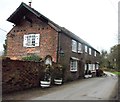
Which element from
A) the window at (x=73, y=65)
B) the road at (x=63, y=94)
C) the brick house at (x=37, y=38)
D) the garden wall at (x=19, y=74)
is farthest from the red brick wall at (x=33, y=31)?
the road at (x=63, y=94)

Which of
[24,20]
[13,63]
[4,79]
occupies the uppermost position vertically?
[24,20]

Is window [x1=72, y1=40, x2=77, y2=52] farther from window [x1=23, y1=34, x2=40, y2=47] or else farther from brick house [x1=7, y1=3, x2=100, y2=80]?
window [x1=23, y1=34, x2=40, y2=47]

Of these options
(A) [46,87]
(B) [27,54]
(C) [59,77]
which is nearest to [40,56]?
(B) [27,54]

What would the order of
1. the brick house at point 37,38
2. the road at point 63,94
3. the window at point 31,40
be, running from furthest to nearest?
the window at point 31,40 → the brick house at point 37,38 → the road at point 63,94

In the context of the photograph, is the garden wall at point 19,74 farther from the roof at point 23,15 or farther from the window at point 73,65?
the window at point 73,65

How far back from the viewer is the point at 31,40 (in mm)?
28531

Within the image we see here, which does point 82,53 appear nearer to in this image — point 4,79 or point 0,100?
point 4,79

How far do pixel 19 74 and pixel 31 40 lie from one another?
36.2 feet

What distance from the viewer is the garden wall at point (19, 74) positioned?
1619 centimetres

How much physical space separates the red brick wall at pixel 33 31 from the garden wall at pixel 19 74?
5812 mm

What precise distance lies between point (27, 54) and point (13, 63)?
442 inches

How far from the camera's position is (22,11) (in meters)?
28.2

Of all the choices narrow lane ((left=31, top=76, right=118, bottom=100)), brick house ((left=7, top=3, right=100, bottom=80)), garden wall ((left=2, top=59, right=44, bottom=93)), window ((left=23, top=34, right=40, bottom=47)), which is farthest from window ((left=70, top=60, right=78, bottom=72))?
narrow lane ((left=31, top=76, right=118, bottom=100))

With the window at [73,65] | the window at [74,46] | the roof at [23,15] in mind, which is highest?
the roof at [23,15]
